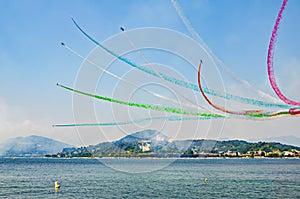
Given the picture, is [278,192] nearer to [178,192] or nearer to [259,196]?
[259,196]

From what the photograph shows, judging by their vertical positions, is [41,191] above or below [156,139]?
below

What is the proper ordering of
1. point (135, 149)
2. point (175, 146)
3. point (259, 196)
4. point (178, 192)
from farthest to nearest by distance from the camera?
point (135, 149)
point (175, 146)
point (178, 192)
point (259, 196)

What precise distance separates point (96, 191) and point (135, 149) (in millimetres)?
81529

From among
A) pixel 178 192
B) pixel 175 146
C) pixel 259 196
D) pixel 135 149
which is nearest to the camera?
pixel 259 196

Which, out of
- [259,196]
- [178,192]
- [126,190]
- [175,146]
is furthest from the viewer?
[175,146]

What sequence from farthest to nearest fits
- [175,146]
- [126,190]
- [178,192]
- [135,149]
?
1. [135,149]
2. [175,146]
3. [126,190]
4. [178,192]

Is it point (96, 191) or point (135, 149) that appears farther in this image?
point (135, 149)

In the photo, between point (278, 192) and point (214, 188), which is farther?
point (214, 188)

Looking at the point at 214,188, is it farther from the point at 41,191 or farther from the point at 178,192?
the point at 41,191

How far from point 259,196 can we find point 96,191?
2321 centimetres

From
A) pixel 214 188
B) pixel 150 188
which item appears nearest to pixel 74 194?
pixel 150 188

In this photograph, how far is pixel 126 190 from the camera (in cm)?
5588

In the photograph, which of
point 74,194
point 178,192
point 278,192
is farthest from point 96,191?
point 278,192

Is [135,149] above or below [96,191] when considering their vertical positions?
above
